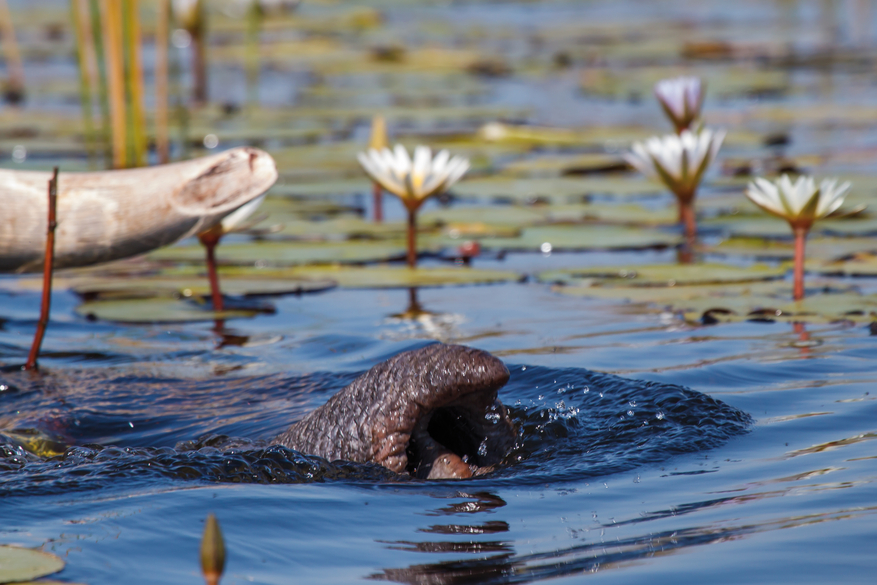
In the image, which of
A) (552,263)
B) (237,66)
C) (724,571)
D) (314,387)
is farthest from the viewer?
(237,66)

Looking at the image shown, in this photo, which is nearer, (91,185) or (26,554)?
(26,554)

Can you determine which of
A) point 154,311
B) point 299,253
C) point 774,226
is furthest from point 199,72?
point 154,311

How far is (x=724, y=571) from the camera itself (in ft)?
7.63

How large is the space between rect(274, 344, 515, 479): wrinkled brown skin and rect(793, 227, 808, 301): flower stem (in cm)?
224

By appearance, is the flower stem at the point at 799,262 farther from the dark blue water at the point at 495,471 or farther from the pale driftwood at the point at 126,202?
the pale driftwood at the point at 126,202

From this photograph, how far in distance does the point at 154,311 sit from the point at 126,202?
44.1 inches

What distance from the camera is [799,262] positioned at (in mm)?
4977

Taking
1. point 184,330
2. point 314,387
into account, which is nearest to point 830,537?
point 314,387

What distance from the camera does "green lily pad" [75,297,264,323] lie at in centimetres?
522

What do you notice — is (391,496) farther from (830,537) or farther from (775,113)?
(775,113)

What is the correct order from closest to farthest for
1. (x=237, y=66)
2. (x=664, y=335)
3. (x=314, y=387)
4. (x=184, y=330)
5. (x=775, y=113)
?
(x=314, y=387)
(x=664, y=335)
(x=184, y=330)
(x=775, y=113)
(x=237, y=66)

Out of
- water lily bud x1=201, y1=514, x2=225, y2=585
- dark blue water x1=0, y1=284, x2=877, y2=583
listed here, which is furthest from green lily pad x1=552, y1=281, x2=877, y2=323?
water lily bud x1=201, y1=514, x2=225, y2=585

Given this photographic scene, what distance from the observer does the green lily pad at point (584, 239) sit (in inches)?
246

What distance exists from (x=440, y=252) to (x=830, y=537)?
4179mm
